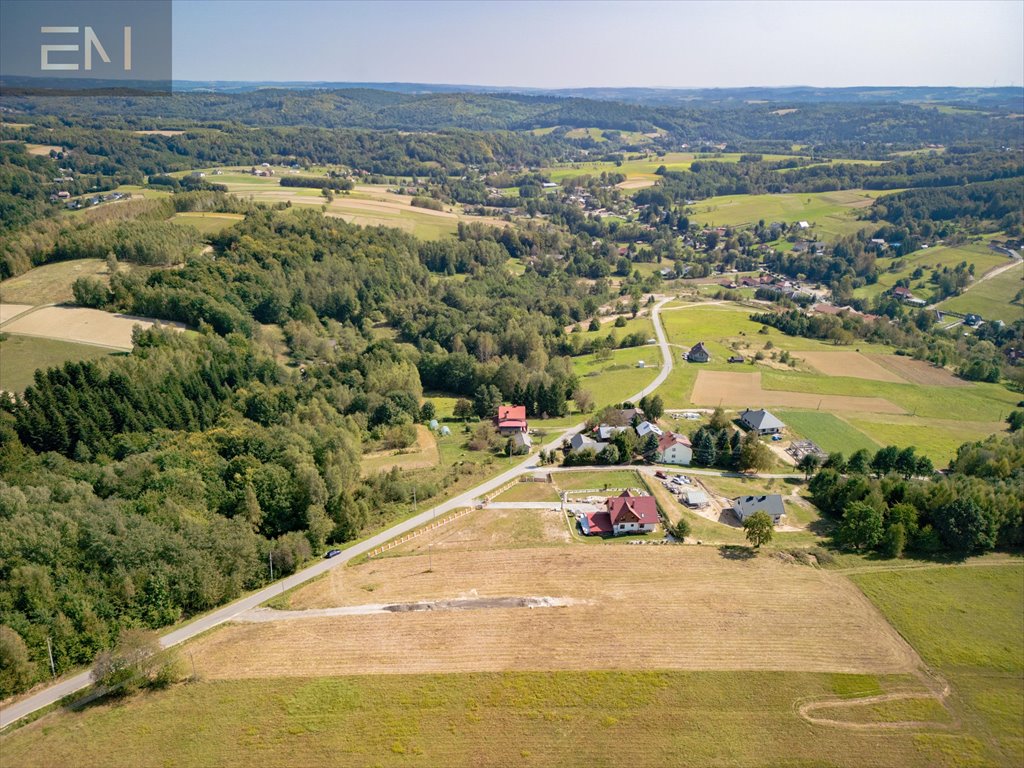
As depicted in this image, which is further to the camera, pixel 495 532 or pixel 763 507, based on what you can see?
pixel 763 507

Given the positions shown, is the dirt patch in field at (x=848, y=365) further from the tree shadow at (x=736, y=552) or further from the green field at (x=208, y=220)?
the green field at (x=208, y=220)

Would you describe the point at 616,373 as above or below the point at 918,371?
below

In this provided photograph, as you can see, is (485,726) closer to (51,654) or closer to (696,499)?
(51,654)

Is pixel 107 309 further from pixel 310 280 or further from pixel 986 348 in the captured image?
pixel 986 348

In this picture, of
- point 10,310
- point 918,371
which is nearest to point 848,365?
point 918,371

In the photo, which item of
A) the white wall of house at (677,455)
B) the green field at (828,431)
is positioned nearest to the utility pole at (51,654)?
the white wall of house at (677,455)

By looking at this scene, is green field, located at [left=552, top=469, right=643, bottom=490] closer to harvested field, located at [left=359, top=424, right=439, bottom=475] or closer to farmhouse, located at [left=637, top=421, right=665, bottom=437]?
farmhouse, located at [left=637, top=421, right=665, bottom=437]

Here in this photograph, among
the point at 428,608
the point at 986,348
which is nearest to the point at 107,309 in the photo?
the point at 428,608
